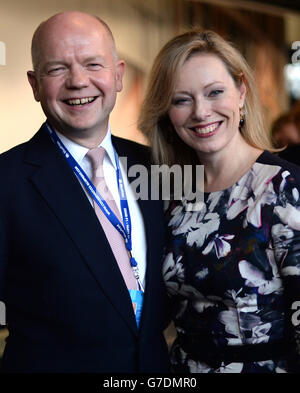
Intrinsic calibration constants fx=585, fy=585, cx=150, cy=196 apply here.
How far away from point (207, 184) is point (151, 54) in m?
5.21

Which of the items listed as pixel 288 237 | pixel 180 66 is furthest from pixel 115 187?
pixel 288 237

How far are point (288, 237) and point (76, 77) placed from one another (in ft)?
2.95

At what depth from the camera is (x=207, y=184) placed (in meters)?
2.24

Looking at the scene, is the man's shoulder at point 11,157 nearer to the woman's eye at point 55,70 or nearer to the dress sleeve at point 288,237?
the woman's eye at point 55,70

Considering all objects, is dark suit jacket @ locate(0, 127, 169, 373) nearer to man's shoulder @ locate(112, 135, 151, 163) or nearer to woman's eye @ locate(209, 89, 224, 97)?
man's shoulder @ locate(112, 135, 151, 163)

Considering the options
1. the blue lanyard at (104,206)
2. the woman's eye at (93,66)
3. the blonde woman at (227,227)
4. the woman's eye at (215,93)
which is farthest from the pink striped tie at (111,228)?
the woman's eye at (215,93)

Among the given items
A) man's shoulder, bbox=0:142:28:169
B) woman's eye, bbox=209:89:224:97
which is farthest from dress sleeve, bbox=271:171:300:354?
man's shoulder, bbox=0:142:28:169

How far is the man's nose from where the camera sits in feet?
6.64

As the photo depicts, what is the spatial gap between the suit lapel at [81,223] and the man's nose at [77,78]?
0.91 feet

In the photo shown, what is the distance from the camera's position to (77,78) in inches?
79.7

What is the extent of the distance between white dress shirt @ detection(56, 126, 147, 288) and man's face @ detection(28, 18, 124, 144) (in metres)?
0.05
